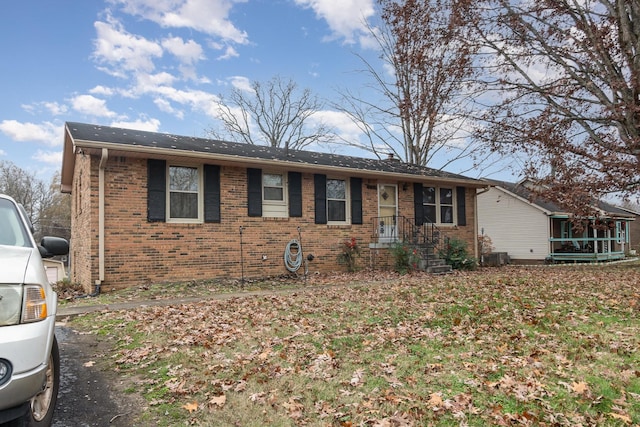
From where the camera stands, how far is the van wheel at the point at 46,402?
2.51m

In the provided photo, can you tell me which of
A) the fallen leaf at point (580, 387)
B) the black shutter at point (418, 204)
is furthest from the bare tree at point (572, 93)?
the fallen leaf at point (580, 387)

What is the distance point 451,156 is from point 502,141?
526 inches

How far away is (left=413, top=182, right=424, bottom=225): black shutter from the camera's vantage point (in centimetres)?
1478

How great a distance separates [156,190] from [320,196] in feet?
15.8

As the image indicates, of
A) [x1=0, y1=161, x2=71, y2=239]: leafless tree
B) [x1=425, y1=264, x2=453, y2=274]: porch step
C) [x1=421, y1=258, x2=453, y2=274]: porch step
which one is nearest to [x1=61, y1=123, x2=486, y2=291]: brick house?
[x1=421, y1=258, x2=453, y2=274]: porch step

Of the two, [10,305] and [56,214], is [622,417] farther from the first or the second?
[56,214]

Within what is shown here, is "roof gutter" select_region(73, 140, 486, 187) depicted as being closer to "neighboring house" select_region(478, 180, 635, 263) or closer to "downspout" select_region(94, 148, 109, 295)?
"downspout" select_region(94, 148, 109, 295)

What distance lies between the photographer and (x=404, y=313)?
Answer: 248 inches

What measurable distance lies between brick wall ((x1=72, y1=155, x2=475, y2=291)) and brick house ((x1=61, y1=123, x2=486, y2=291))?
2 cm

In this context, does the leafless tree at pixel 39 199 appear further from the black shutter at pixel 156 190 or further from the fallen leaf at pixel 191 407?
the fallen leaf at pixel 191 407

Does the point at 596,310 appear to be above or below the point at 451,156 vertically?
below

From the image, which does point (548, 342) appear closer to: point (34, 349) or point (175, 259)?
point (34, 349)

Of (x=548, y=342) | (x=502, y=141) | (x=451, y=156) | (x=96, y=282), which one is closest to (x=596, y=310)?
(x=548, y=342)

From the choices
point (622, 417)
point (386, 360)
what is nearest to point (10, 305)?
point (386, 360)
